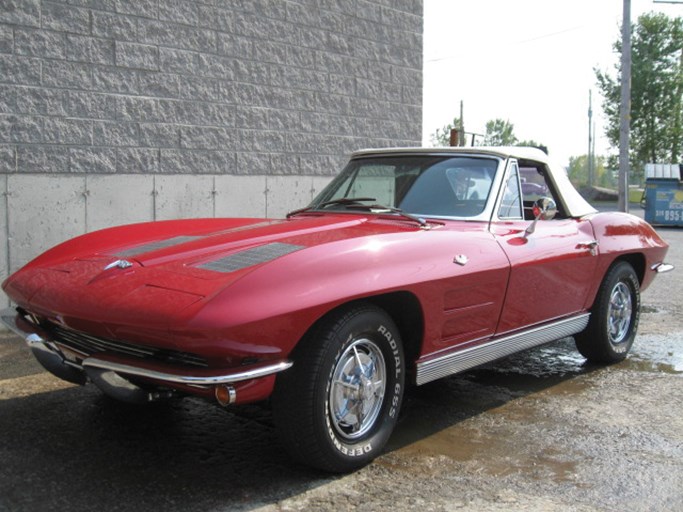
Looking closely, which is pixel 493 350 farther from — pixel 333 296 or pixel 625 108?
pixel 625 108

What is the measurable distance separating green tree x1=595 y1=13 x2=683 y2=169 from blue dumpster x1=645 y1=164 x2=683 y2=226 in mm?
16380

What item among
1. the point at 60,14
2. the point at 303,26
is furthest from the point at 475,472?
the point at 303,26

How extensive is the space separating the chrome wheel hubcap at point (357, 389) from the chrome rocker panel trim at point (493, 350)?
30 cm

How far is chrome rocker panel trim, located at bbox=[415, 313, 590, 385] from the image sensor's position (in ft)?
12.2

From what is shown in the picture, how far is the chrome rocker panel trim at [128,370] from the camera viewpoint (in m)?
2.82

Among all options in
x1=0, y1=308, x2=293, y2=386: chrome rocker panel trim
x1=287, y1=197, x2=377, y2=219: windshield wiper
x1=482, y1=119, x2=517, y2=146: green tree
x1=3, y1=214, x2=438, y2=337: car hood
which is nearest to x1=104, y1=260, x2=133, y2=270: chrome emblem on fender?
x1=3, y1=214, x2=438, y2=337: car hood

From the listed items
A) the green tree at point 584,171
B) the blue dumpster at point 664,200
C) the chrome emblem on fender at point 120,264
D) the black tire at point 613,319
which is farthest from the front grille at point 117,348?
the green tree at point 584,171

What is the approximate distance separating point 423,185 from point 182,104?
384 cm

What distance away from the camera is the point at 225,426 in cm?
395

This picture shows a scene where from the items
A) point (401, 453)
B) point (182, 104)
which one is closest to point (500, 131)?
point (182, 104)

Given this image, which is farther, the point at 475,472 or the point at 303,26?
the point at 303,26

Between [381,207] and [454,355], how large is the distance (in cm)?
107

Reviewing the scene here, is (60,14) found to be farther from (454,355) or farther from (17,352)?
(454,355)

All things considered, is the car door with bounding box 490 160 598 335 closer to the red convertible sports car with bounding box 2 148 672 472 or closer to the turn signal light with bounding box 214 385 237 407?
the red convertible sports car with bounding box 2 148 672 472
